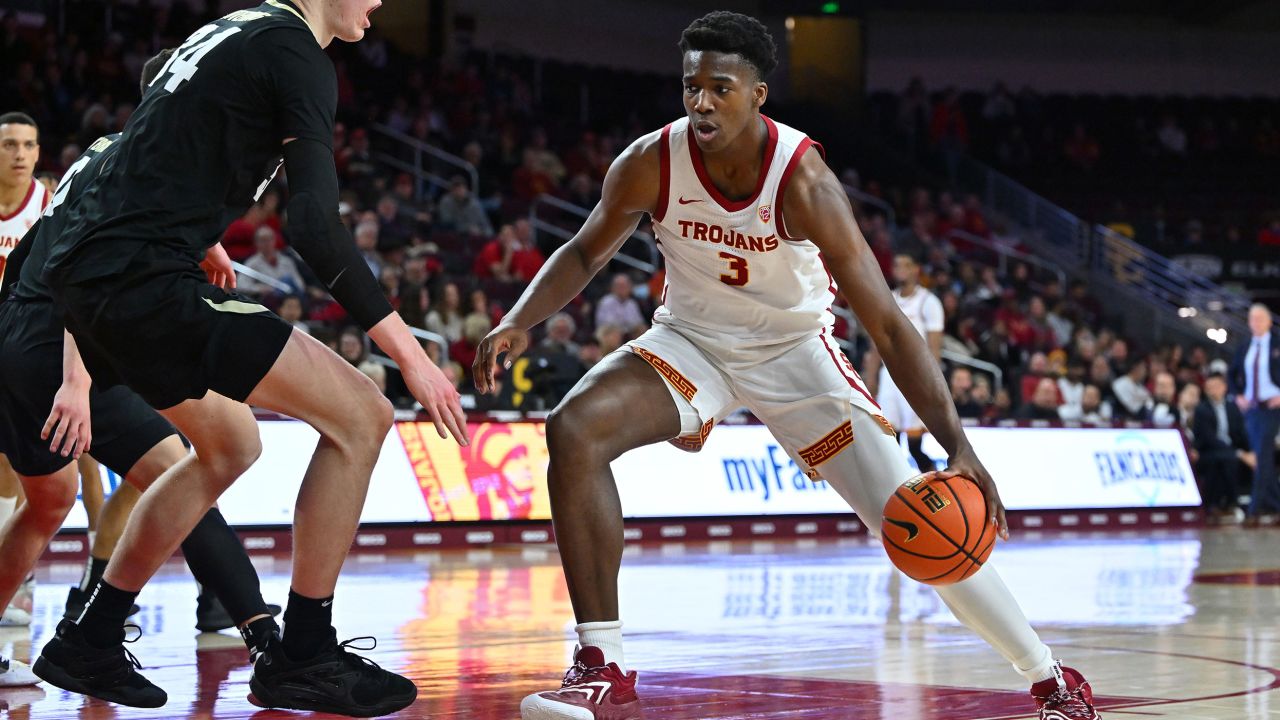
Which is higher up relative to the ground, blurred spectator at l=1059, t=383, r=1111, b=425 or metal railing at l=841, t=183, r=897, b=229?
metal railing at l=841, t=183, r=897, b=229

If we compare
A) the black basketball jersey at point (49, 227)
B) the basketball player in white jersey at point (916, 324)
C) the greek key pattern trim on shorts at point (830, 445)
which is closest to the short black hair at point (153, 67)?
the black basketball jersey at point (49, 227)

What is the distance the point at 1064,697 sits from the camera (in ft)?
14.4

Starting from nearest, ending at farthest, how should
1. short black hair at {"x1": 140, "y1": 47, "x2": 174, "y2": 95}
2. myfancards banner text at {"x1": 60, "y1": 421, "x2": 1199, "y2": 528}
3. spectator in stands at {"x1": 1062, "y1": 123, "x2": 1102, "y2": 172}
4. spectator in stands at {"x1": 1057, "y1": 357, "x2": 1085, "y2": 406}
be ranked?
short black hair at {"x1": 140, "y1": 47, "x2": 174, "y2": 95}, myfancards banner text at {"x1": 60, "y1": 421, "x2": 1199, "y2": 528}, spectator in stands at {"x1": 1057, "y1": 357, "x2": 1085, "y2": 406}, spectator in stands at {"x1": 1062, "y1": 123, "x2": 1102, "y2": 172}

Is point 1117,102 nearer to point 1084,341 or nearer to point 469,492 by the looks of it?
point 1084,341

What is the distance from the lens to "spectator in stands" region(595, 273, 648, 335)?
650 inches

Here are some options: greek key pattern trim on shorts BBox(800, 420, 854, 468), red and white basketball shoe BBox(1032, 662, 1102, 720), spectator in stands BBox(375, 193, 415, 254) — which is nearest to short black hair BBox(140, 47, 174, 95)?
greek key pattern trim on shorts BBox(800, 420, 854, 468)

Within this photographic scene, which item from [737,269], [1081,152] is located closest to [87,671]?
[737,269]

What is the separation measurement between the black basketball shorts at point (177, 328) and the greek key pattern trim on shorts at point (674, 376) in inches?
45.9

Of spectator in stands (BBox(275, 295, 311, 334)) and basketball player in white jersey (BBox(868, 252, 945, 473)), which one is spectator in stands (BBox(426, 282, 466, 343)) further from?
basketball player in white jersey (BBox(868, 252, 945, 473))

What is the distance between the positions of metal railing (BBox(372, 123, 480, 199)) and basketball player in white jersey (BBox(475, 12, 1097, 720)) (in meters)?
14.2

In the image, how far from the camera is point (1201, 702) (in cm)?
499

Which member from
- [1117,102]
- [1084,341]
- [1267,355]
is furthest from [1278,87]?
[1267,355]

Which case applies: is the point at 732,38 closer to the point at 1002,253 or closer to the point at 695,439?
the point at 695,439

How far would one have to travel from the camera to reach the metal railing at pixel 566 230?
19.1 meters
